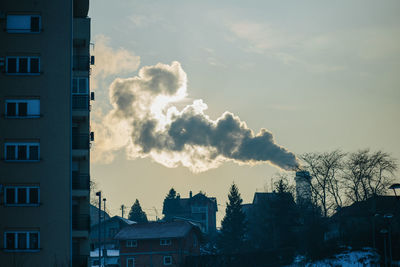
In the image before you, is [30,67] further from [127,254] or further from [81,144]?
[127,254]

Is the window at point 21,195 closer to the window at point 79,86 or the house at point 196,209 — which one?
the window at point 79,86

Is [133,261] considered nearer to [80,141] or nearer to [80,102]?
[80,141]

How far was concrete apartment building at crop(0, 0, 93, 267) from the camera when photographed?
33.6 meters

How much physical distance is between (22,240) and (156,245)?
41379 mm

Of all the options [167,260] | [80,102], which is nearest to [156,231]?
[167,260]

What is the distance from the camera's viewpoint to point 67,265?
109 feet

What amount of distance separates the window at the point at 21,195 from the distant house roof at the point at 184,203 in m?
113

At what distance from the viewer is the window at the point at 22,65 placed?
1375 inches

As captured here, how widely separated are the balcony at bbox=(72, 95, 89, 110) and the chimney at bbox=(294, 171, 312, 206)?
48.5 metres

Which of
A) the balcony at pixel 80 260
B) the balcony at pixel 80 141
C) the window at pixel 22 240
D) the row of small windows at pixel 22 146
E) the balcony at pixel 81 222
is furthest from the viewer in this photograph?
the balcony at pixel 80 141

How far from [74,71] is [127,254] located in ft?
133

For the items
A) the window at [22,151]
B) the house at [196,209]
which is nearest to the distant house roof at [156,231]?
the window at [22,151]

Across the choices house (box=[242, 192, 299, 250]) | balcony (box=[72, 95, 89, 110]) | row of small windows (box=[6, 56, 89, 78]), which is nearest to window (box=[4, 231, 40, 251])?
balcony (box=[72, 95, 89, 110])

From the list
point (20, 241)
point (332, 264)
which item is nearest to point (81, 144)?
point (20, 241)
